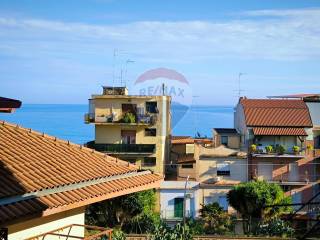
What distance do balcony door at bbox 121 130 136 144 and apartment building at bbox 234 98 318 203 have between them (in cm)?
810

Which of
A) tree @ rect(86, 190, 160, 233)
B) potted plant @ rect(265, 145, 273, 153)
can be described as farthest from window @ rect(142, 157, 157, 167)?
tree @ rect(86, 190, 160, 233)

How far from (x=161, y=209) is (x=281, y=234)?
19.5 meters

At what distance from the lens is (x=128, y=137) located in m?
38.5

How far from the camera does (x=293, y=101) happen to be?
39.4m

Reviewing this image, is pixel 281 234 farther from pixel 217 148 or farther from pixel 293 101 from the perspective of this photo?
pixel 293 101

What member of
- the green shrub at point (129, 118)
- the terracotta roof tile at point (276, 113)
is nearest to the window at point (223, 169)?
the terracotta roof tile at point (276, 113)

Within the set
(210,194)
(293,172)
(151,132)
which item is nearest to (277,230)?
(210,194)

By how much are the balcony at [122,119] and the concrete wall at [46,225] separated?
29628mm

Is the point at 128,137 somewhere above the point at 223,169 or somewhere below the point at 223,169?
above

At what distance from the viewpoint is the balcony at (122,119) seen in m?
37.7

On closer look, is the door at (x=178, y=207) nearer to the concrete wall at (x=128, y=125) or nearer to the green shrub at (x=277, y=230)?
the concrete wall at (x=128, y=125)

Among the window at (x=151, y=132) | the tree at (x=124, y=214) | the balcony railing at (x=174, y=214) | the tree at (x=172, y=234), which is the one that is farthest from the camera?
the window at (x=151, y=132)

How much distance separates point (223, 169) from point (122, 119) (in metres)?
8.40

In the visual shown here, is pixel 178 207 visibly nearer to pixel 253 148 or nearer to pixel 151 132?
pixel 151 132
